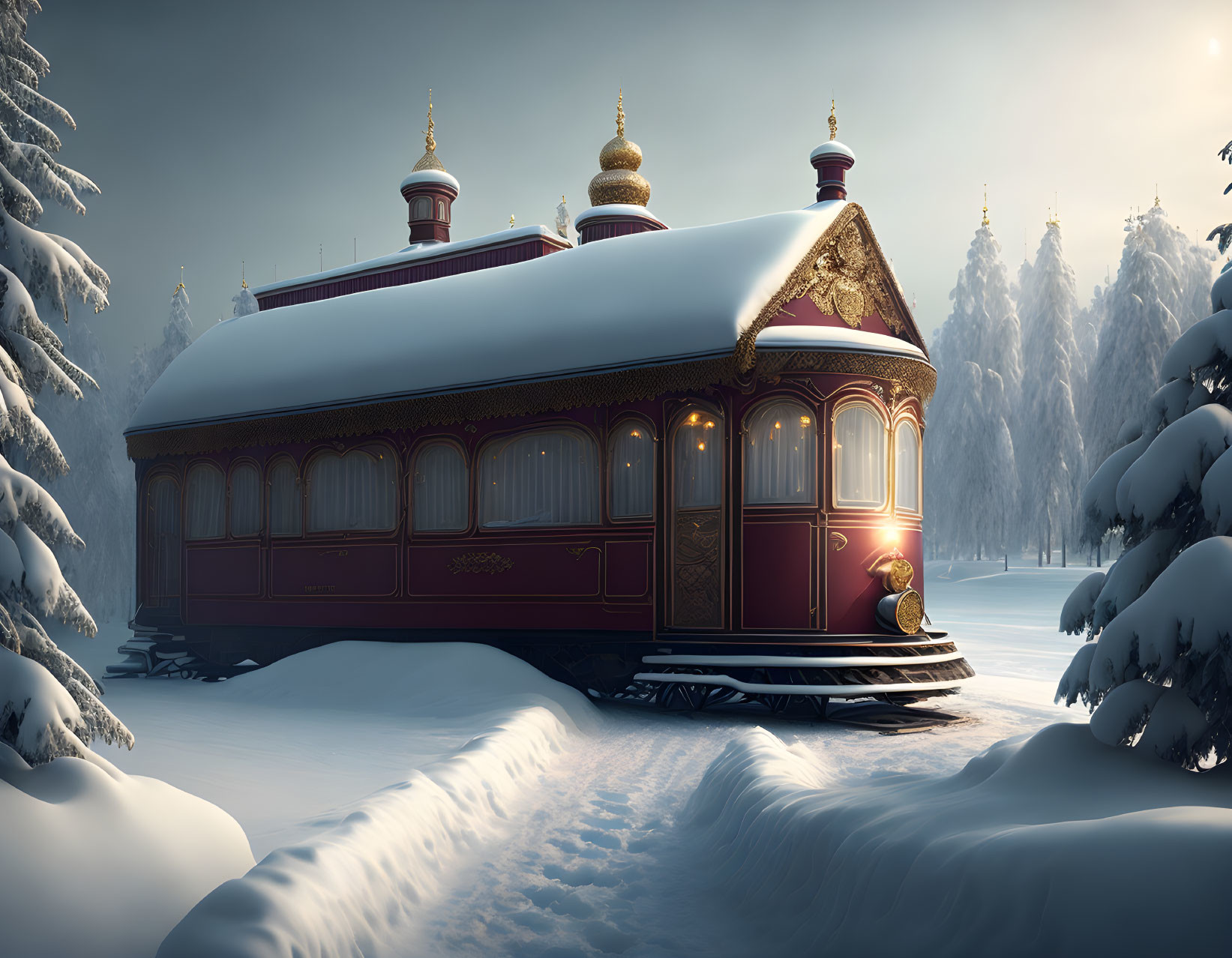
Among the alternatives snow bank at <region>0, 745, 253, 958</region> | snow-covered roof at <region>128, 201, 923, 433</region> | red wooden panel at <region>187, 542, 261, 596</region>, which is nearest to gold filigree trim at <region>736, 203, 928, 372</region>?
snow-covered roof at <region>128, 201, 923, 433</region>

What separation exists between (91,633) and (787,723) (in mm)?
7377

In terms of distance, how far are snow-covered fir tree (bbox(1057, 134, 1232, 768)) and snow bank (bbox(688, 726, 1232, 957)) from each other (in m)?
0.22

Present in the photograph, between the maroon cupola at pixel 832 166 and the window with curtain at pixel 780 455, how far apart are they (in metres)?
4.84

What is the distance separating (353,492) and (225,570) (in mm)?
2774

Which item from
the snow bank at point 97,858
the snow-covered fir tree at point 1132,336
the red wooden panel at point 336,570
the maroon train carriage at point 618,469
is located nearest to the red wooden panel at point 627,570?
the maroon train carriage at point 618,469

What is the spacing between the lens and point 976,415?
3719 cm

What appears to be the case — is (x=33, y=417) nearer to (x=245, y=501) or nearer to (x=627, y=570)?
(x=627, y=570)

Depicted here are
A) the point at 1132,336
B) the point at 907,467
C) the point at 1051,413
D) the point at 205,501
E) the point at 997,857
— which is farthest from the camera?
the point at 1051,413

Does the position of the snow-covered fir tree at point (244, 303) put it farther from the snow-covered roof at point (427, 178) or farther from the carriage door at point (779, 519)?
the carriage door at point (779, 519)

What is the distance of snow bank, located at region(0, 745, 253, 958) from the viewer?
3.26 metres

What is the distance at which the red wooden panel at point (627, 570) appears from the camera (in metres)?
11.0

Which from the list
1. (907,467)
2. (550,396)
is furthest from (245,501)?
(907,467)

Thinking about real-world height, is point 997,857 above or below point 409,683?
above

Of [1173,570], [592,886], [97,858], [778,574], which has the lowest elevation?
[592,886]
